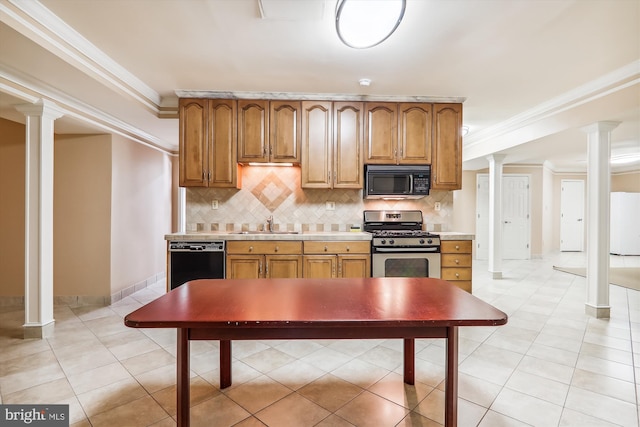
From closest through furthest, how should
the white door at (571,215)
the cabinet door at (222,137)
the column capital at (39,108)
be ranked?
the column capital at (39,108), the cabinet door at (222,137), the white door at (571,215)

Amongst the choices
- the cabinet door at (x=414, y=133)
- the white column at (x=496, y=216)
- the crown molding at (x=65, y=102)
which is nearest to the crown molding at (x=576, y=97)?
the white column at (x=496, y=216)

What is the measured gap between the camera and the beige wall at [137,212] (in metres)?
4.11

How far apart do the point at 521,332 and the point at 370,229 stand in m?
1.86

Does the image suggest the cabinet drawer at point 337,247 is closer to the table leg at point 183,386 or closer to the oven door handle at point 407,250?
the oven door handle at point 407,250

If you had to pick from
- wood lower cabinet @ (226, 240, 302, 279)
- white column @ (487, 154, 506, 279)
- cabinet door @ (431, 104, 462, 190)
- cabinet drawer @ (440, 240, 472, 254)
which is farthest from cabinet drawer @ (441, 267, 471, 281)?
white column @ (487, 154, 506, 279)

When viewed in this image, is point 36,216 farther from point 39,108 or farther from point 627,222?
point 627,222

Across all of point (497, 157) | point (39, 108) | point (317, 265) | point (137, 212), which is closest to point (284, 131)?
point (317, 265)

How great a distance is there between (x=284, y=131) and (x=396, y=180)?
143 centimetres

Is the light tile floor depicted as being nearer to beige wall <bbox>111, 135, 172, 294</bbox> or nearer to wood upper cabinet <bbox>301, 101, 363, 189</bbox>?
beige wall <bbox>111, 135, 172, 294</bbox>

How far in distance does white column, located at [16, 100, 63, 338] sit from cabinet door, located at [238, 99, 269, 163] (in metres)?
1.77

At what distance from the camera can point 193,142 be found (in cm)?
356

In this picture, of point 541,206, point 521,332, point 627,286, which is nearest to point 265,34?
point 521,332

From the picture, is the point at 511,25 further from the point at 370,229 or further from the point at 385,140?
the point at 370,229

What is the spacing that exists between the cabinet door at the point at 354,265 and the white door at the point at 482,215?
5015mm
